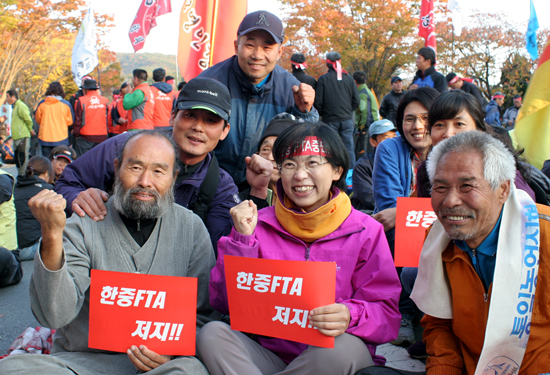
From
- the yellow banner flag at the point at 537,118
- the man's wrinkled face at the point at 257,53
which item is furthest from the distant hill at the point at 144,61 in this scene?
the yellow banner flag at the point at 537,118

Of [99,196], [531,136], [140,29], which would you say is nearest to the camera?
[531,136]

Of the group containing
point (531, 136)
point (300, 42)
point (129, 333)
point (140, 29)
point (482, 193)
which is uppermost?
point (300, 42)

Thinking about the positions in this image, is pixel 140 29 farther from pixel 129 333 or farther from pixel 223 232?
pixel 129 333

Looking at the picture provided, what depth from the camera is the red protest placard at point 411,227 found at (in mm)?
2947

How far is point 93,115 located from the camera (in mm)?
9562

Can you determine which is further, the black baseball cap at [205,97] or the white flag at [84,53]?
the white flag at [84,53]

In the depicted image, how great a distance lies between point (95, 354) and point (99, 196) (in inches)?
32.1

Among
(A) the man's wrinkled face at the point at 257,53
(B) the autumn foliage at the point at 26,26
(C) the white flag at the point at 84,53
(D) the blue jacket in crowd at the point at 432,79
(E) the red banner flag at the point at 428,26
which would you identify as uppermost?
(B) the autumn foliage at the point at 26,26

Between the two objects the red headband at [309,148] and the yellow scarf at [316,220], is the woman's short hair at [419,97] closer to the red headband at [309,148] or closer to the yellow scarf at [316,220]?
the red headband at [309,148]

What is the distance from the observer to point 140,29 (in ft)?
26.1

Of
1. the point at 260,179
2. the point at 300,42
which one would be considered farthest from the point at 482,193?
the point at 300,42

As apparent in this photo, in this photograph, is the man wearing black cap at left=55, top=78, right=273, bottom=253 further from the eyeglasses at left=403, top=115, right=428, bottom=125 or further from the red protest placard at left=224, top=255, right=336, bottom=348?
the eyeglasses at left=403, top=115, right=428, bottom=125

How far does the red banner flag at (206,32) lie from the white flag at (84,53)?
A: 5.39 metres

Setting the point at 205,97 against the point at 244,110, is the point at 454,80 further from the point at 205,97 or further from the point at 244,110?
the point at 205,97
